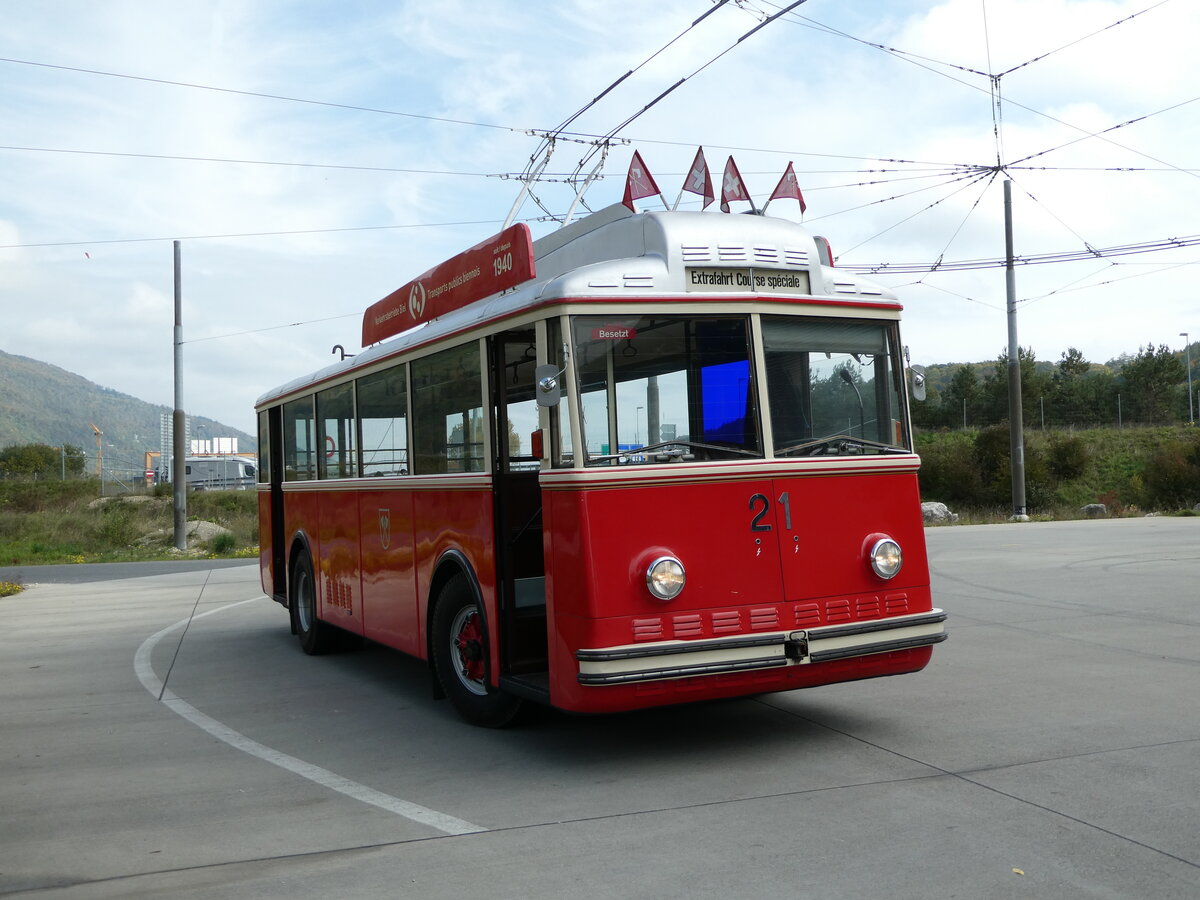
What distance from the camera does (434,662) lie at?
802 cm

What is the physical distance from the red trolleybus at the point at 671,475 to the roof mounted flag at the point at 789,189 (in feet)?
2.55

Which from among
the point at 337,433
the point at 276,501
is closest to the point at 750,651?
the point at 337,433

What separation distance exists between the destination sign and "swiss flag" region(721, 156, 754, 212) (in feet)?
4.04

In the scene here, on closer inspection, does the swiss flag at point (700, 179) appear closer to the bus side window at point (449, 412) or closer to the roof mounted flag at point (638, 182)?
the roof mounted flag at point (638, 182)

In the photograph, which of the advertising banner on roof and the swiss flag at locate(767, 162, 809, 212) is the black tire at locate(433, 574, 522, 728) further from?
the swiss flag at locate(767, 162, 809, 212)

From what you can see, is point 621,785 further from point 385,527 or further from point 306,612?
point 306,612

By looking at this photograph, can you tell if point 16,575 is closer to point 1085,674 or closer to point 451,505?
point 451,505

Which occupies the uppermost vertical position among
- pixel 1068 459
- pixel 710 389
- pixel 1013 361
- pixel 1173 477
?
pixel 1013 361

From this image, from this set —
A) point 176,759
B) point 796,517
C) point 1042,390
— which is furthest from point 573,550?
point 1042,390

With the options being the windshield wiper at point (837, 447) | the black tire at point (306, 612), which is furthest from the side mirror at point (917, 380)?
the black tire at point (306, 612)

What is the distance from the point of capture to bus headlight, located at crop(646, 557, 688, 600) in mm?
6023

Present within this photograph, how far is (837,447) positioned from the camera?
668 centimetres

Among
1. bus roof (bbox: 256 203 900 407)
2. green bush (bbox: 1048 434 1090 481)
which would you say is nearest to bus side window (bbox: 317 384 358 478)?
bus roof (bbox: 256 203 900 407)

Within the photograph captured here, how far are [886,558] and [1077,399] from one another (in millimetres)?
75295
